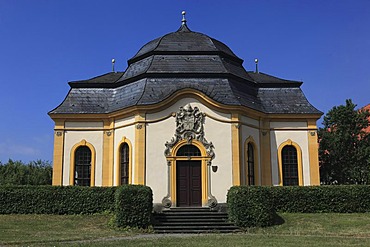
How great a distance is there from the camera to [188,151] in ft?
74.7

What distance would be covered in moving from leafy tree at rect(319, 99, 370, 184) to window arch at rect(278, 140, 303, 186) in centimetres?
758

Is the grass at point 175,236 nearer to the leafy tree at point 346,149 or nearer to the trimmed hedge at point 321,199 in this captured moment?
the trimmed hedge at point 321,199

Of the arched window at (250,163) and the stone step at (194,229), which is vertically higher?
the arched window at (250,163)

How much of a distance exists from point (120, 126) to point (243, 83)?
7.94 metres

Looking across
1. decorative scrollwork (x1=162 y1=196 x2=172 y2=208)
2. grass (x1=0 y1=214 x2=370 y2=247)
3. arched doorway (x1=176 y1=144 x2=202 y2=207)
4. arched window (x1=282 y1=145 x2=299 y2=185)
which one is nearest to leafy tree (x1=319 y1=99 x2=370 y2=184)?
arched window (x1=282 y1=145 x2=299 y2=185)

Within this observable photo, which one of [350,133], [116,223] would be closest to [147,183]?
[116,223]

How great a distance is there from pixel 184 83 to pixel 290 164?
26.9 feet

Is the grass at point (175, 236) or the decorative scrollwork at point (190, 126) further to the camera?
the decorative scrollwork at point (190, 126)

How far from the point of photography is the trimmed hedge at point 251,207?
18.8 m

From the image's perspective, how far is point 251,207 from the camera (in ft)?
62.0

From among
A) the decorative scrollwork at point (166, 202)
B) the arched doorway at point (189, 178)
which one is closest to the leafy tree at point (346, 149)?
the arched doorway at point (189, 178)

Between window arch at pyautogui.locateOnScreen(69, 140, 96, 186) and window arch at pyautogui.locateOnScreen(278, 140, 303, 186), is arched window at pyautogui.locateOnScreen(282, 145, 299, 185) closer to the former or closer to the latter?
window arch at pyautogui.locateOnScreen(278, 140, 303, 186)

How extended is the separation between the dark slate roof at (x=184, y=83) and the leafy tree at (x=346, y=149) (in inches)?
279

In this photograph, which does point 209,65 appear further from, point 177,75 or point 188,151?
point 188,151
